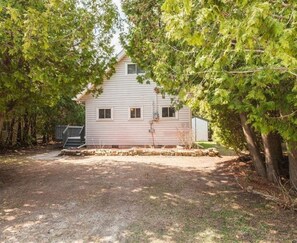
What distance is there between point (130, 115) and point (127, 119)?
1.09 ft

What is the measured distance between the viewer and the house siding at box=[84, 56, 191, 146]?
16.9 m

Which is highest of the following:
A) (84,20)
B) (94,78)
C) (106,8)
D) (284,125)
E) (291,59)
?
(106,8)

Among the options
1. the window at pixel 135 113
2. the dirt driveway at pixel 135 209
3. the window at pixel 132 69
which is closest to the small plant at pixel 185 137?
the window at pixel 135 113

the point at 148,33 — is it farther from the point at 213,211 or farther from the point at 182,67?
the point at 213,211

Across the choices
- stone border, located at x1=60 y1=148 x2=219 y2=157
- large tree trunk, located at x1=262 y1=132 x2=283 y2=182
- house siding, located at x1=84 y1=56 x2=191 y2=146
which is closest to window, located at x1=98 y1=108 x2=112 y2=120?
house siding, located at x1=84 y1=56 x2=191 y2=146

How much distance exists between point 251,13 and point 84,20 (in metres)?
6.32

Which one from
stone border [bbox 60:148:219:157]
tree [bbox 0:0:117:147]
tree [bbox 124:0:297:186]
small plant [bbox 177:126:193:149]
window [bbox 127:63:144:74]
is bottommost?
stone border [bbox 60:148:219:157]

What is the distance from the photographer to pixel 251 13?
2.35 metres

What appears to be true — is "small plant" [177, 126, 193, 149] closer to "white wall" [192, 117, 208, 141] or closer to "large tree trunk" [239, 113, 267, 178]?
"large tree trunk" [239, 113, 267, 178]

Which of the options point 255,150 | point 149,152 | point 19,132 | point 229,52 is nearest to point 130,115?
point 149,152

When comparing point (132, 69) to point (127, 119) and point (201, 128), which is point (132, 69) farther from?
point (201, 128)

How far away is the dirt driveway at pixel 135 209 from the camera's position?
457 centimetres

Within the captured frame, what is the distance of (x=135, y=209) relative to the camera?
5789 millimetres

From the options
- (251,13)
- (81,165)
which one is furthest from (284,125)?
(81,165)
